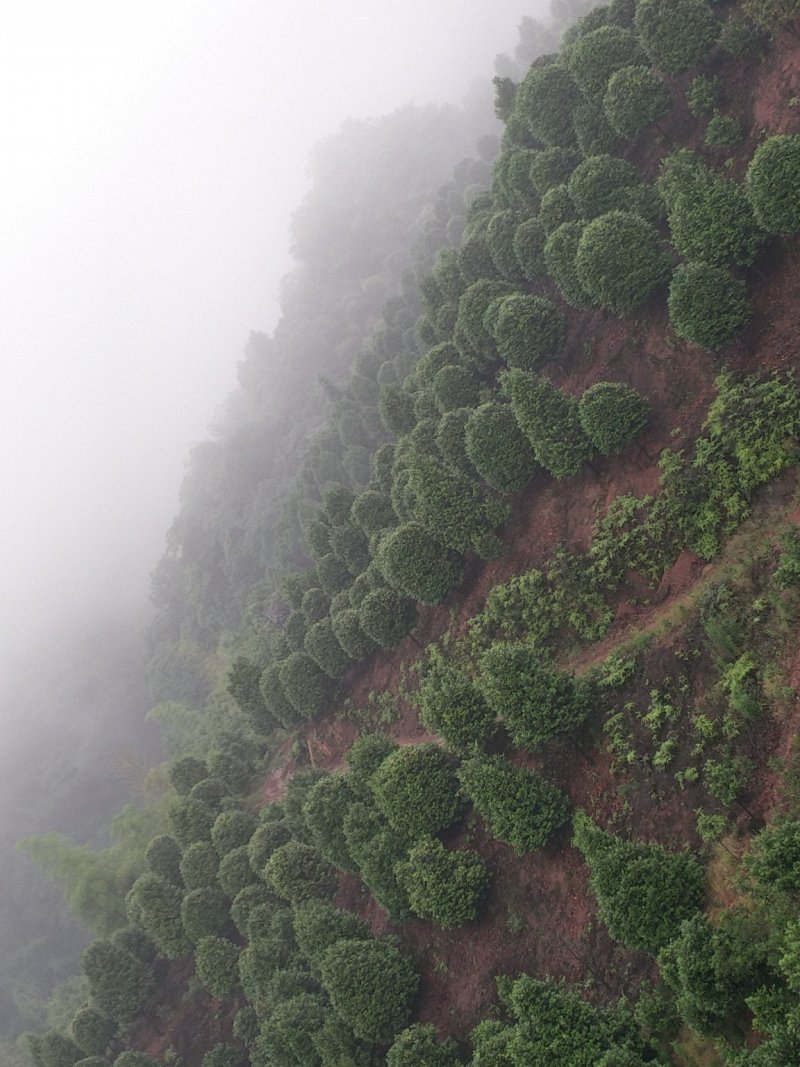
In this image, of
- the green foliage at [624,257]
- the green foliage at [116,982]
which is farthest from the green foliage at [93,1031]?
the green foliage at [624,257]

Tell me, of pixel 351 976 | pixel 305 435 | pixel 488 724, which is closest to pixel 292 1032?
pixel 351 976

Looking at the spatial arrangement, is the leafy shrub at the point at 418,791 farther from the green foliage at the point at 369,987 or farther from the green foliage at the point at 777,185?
the green foliage at the point at 777,185

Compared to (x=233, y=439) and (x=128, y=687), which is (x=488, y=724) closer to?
(x=233, y=439)

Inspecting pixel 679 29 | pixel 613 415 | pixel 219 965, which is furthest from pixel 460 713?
pixel 679 29

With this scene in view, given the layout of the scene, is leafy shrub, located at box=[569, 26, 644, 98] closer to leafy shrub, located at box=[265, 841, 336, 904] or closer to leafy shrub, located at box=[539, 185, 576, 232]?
leafy shrub, located at box=[539, 185, 576, 232]

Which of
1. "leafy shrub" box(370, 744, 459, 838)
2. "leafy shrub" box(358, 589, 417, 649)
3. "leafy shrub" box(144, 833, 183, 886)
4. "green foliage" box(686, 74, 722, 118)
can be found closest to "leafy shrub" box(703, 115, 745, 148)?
"green foliage" box(686, 74, 722, 118)
